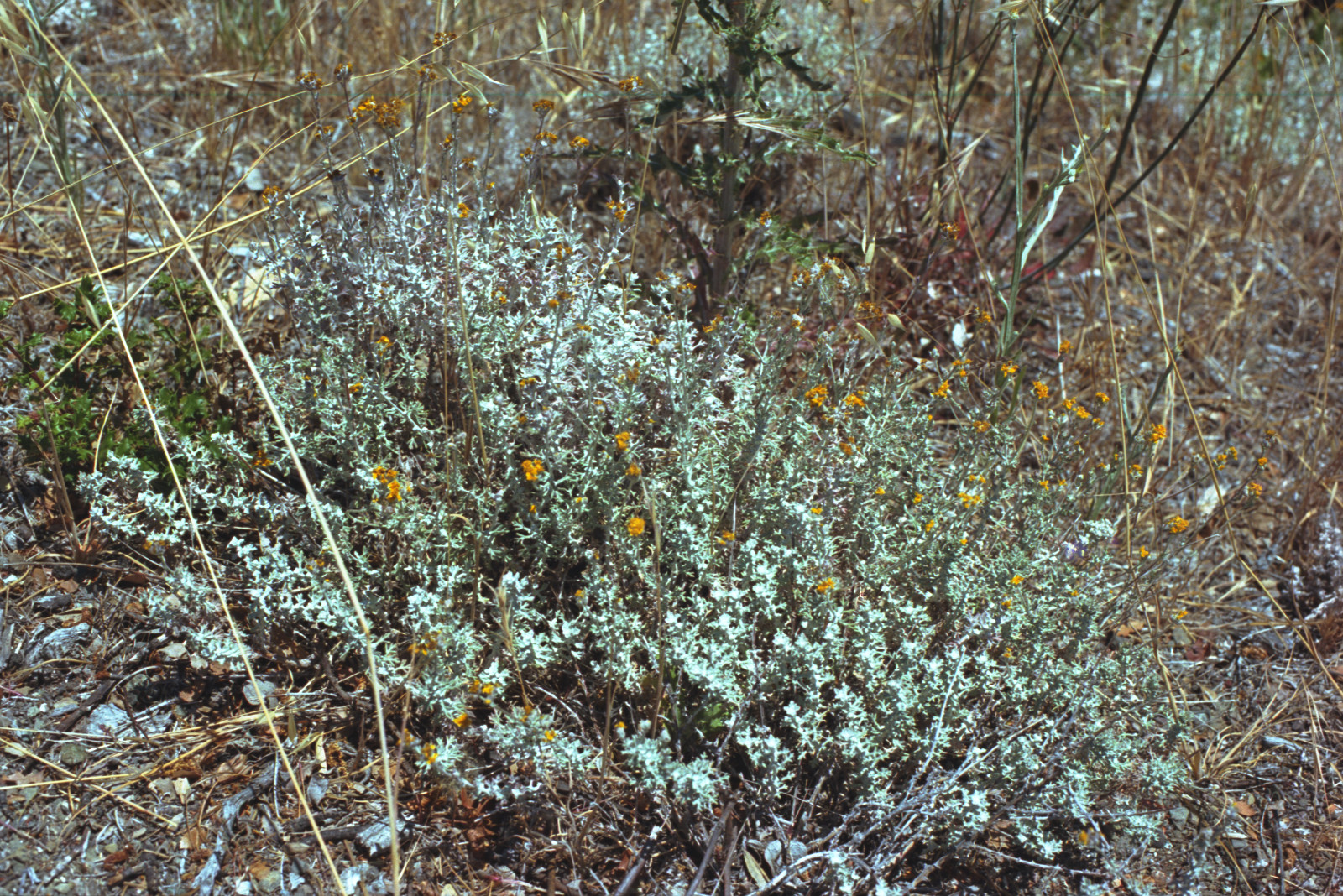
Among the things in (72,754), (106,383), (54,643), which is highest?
(106,383)

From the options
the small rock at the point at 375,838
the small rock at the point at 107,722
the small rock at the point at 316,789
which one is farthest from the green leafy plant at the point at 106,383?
the small rock at the point at 375,838

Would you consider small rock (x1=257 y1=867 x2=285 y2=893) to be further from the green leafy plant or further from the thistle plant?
the green leafy plant

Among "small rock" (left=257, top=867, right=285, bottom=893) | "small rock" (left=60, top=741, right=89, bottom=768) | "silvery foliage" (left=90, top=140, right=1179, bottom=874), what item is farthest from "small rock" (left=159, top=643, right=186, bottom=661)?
"small rock" (left=257, top=867, right=285, bottom=893)

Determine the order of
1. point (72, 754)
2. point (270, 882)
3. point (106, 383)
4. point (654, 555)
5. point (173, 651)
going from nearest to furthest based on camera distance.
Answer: point (270, 882), point (72, 754), point (654, 555), point (173, 651), point (106, 383)

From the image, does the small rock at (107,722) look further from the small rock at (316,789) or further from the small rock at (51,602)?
the small rock at (316,789)

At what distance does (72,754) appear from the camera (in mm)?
2064

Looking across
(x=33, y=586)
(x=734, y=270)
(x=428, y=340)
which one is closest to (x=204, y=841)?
(x=33, y=586)

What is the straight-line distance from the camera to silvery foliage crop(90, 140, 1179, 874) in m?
2.10

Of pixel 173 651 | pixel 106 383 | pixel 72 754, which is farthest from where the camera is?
pixel 106 383

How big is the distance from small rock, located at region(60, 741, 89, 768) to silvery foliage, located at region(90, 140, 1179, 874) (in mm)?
340

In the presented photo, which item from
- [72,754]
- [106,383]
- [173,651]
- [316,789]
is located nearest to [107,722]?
[72,754]

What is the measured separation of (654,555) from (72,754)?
1.33 m

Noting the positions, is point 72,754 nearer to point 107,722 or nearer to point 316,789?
point 107,722

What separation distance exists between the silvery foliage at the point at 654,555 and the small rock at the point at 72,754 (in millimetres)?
340
